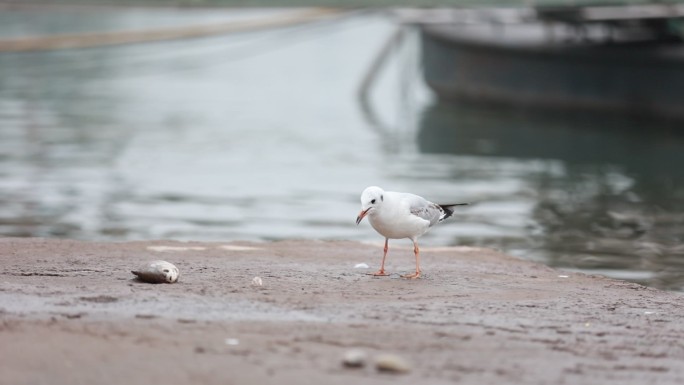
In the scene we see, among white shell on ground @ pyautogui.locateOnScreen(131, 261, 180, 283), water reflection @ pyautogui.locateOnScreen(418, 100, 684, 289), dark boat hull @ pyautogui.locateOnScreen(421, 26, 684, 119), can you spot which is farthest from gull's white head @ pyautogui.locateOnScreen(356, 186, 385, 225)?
dark boat hull @ pyautogui.locateOnScreen(421, 26, 684, 119)

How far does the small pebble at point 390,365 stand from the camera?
242 inches

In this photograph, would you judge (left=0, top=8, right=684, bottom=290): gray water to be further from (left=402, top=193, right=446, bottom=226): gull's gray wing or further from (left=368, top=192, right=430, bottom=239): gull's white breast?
(left=368, top=192, right=430, bottom=239): gull's white breast

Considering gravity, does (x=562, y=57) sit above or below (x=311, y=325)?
below

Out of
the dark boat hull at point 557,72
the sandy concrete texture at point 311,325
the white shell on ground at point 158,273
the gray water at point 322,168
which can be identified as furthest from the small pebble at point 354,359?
the dark boat hull at point 557,72

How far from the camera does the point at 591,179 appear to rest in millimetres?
21625

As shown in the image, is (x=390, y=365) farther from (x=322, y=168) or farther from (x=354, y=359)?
(x=322, y=168)

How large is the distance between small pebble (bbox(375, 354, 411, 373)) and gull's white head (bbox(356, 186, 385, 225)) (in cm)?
251

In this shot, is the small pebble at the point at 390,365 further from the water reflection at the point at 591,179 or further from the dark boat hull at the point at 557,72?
the dark boat hull at the point at 557,72

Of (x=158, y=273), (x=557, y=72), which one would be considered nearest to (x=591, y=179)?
(x=158, y=273)

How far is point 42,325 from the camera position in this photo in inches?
267

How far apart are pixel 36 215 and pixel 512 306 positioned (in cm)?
851

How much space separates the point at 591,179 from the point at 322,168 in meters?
4.27

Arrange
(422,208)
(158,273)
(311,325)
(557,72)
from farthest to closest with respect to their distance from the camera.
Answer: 1. (557,72)
2. (422,208)
3. (158,273)
4. (311,325)

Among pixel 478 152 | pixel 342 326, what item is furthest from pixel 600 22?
pixel 342 326
